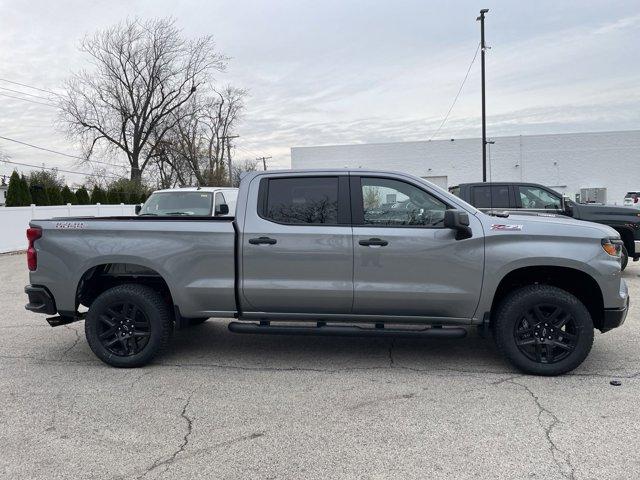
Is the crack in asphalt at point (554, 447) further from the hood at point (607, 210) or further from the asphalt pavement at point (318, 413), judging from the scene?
the hood at point (607, 210)

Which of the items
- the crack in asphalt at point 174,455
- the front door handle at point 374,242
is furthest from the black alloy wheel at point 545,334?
the crack in asphalt at point 174,455

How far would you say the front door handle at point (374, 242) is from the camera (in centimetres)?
470

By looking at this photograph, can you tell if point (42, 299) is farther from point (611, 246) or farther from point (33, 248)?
point (611, 246)

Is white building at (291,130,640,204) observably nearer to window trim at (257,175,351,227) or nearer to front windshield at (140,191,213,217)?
front windshield at (140,191,213,217)

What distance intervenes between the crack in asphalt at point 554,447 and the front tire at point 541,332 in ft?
1.54

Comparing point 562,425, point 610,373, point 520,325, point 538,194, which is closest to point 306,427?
point 562,425

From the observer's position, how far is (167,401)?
427 cm

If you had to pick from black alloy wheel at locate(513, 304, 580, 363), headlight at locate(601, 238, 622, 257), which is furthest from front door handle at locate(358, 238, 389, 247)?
headlight at locate(601, 238, 622, 257)

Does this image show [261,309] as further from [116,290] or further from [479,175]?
[479,175]

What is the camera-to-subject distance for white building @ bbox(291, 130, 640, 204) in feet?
135

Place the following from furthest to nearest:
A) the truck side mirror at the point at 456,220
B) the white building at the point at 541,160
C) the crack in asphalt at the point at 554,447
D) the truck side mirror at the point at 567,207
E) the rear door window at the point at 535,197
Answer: the white building at the point at 541,160
the rear door window at the point at 535,197
the truck side mirror at the point at 567,207
the truck side mirror at the point at 456,220
the crack in asphalt at the point at 554,447

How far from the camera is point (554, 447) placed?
11.1ft

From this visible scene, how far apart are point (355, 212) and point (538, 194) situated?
742 centimetres

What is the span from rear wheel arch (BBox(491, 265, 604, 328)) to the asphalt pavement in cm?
61
